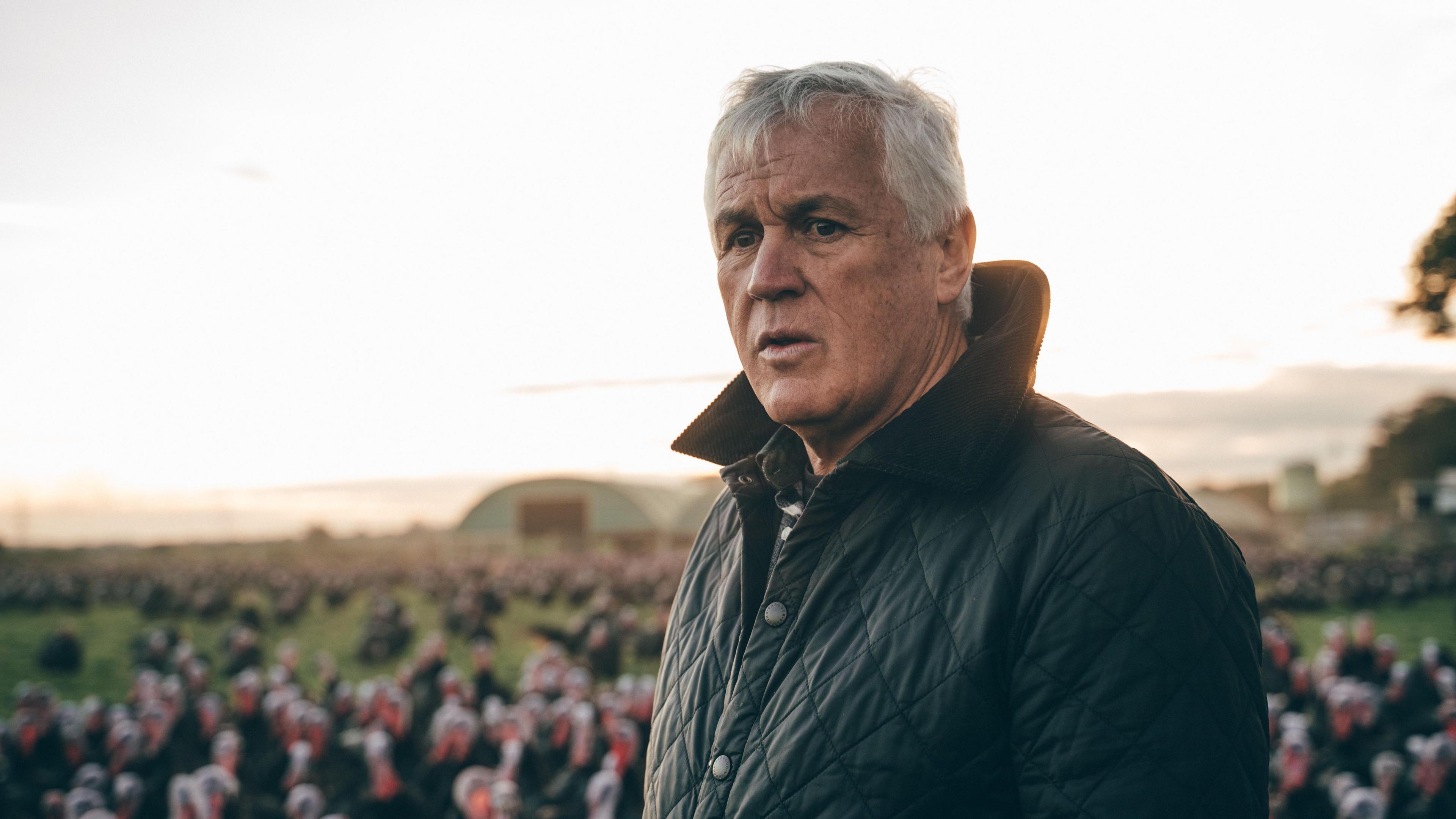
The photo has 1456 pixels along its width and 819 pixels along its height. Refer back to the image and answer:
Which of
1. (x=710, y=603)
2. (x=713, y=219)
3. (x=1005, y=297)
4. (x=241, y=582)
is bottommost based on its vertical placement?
(x=241, y=582)

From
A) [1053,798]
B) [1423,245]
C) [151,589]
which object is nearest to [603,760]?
[1053,798]

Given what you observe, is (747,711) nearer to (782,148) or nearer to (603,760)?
(782,148)

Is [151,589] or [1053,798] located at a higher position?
[1053,798]

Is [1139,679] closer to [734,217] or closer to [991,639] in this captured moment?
[991,639]

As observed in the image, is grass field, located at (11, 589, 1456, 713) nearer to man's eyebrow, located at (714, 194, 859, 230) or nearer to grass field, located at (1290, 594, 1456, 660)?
grass field, located at (1290, 594, 1456, 660)

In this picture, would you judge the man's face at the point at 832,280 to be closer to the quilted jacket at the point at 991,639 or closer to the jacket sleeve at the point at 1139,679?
the quilted jacket at the point at 991,639

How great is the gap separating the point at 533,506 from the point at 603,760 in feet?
140

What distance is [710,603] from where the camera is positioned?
1702mm

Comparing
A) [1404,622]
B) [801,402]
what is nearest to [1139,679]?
[801,402]

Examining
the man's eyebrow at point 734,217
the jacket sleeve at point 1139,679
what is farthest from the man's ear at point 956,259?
the jacket sleeve at point 1139,679

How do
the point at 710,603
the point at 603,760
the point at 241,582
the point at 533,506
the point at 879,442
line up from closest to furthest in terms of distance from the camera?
the point at 879,442
the point at 710,603
the point at 603,760
the point at 241,582
the point at 533,506

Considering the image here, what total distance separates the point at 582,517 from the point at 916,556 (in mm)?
50690

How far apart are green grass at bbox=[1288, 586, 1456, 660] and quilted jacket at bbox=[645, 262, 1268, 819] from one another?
23.4 m

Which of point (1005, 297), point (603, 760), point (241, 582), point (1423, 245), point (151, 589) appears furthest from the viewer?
point (241, 582)
